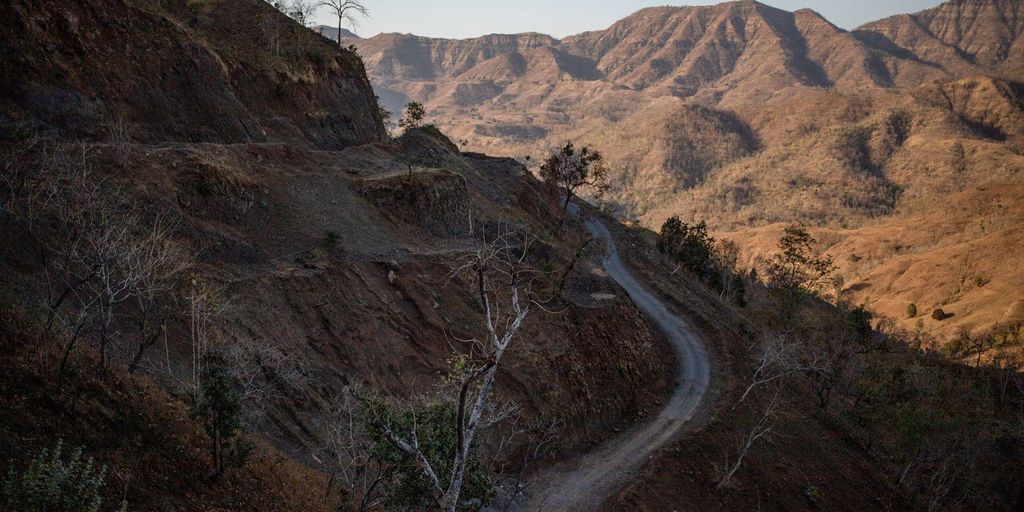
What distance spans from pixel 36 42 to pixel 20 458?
1964 cm

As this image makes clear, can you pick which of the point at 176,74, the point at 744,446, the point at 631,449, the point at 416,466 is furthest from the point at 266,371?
the point at 744,446

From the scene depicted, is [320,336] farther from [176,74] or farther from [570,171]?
[570,171]

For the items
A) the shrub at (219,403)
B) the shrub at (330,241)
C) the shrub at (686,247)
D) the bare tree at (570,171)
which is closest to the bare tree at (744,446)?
the shrub at (219,403)

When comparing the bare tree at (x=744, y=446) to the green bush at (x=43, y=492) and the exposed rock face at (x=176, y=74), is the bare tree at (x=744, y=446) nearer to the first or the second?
the green bush at (x=43, y=492)

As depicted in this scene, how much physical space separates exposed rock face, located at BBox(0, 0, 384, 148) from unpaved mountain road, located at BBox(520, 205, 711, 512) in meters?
21.1

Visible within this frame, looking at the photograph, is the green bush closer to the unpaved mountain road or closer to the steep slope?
the steep slope

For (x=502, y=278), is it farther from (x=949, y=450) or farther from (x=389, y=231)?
(x=949, y=450)

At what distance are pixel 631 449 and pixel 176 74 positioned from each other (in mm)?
25794

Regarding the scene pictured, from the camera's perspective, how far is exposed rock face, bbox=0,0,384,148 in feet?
68.3

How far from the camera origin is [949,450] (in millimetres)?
30406

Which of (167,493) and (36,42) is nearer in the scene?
(167,493)

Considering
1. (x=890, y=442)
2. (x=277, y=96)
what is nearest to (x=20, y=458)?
(x=277, y=96)

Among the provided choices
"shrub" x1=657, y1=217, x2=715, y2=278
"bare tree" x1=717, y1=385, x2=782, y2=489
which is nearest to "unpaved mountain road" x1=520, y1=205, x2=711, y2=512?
"bare tree" x1=717, y1=385, x2=782, y2=489

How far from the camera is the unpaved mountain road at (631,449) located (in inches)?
750
